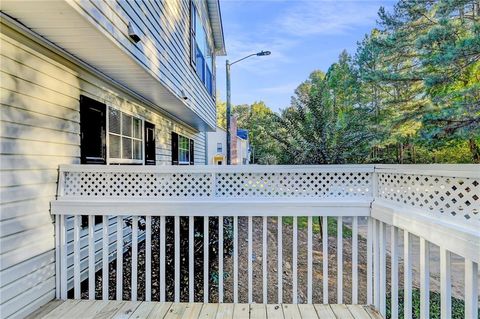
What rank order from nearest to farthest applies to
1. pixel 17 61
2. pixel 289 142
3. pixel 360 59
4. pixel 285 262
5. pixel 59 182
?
pixel 17 61
pixel 59 182
pixel 285 262
pixel 289 142
pixel 360 59

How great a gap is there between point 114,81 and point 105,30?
1.55m

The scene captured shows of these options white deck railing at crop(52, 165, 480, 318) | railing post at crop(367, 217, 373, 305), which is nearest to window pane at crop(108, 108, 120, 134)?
white deck railing at crop(52, 165, 480, 318)

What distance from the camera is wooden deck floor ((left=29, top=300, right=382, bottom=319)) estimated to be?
8.22ft

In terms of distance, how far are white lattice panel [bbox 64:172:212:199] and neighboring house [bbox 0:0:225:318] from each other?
0.93ft

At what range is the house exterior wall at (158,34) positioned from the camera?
2600 mm

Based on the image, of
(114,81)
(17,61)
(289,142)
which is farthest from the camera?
(289,142)

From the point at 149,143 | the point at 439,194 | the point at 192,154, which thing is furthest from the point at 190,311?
the point at 192,154

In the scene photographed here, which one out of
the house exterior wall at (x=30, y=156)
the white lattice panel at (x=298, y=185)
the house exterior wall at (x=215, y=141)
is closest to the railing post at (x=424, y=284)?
the white lattice panel at (x=298, y=185)

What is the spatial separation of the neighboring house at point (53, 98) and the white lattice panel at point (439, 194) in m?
2.55

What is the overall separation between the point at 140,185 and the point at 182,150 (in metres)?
6.38

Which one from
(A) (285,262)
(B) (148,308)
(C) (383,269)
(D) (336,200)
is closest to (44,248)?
(B) (148,308)

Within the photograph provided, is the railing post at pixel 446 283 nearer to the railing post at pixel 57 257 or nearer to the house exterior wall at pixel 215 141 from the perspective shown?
the railing post at pixel 57 257

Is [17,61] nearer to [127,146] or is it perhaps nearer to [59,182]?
[59,182]

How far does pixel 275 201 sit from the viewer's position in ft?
8.70
